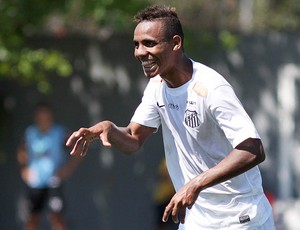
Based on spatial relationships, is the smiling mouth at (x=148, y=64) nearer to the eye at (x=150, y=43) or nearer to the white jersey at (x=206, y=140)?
the eye at (x=150, y=43)

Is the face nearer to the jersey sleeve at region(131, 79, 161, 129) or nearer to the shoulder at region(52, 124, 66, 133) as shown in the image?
the jersey sleeve at region(131, 79, 161, 129)

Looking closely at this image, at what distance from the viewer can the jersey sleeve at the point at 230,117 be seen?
18.2 feet

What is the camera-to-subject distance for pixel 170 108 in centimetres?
605

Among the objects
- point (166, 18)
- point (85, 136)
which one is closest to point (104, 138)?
point (85, 136)

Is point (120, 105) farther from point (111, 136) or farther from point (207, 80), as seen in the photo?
point (207, 80)

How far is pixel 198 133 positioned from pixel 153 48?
56 centimetres

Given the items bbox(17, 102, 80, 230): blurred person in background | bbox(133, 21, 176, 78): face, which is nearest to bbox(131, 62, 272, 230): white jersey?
bbox(133, 21, 176, 78): face

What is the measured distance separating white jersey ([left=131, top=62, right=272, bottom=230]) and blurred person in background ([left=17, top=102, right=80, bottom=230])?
599 centimetres

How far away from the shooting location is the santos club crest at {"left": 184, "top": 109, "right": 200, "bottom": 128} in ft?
19.1

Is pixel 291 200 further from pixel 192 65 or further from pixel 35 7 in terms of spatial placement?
pixel 192 65

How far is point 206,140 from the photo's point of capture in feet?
19.4

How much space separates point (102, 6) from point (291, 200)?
139 inches

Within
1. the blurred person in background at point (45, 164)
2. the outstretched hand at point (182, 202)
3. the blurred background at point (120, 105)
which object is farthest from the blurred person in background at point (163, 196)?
the outstretched hand at point (182, 202)

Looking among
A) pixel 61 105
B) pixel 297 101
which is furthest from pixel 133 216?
pixel 297 101
